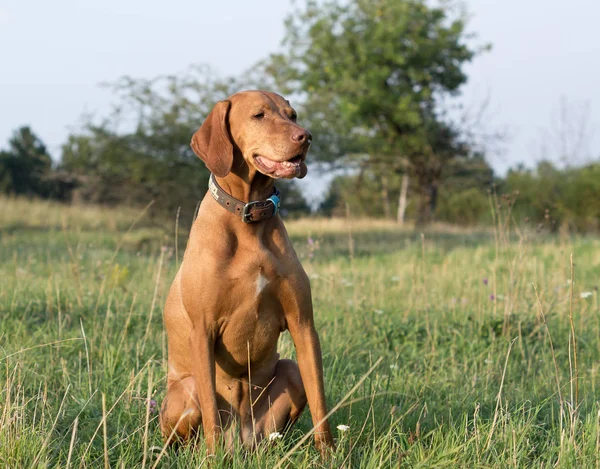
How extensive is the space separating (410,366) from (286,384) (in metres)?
1.59

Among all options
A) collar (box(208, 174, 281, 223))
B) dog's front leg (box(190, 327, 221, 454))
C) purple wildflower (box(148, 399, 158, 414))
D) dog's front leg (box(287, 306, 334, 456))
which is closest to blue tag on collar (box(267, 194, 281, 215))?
collar (box(208, 174, 281, 223))

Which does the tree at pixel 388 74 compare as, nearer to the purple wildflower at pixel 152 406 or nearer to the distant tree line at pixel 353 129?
the distant tree line at pixel 353 129

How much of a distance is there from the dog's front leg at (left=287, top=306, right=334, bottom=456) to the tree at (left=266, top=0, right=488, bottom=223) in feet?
53.2

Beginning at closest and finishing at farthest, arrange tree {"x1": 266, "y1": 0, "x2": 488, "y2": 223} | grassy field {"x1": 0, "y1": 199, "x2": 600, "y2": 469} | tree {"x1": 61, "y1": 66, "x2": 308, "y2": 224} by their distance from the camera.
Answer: grassy field {"x1": 0, "y1": 199, "x2": 600, "y2": 469}
tree {"x1": 61, "y1": 66, "x2": 308, "y2": 224}
tree {"x1": 266, "y1": 0, "x2": 488, "y2": 223}

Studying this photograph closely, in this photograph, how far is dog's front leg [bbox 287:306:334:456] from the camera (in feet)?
9.16

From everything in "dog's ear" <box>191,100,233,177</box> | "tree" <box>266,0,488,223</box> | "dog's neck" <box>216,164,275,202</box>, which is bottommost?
"dog's neck" <box>216,164,275,202</box>

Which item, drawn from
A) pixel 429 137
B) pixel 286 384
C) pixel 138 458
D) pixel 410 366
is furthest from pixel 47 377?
pixel 429 137

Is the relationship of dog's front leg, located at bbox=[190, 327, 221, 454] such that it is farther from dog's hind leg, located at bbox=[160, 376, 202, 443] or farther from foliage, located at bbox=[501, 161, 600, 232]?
foliage, located at bbox=[501, 161, 600, 232]

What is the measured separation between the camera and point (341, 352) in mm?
4438

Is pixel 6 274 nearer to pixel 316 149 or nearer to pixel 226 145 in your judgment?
pixel 226 145

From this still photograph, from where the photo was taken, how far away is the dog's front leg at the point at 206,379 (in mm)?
2727

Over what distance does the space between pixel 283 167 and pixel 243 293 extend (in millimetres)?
547

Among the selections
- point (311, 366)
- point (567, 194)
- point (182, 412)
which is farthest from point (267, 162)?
point (567, 194)

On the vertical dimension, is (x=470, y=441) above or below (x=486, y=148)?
below
